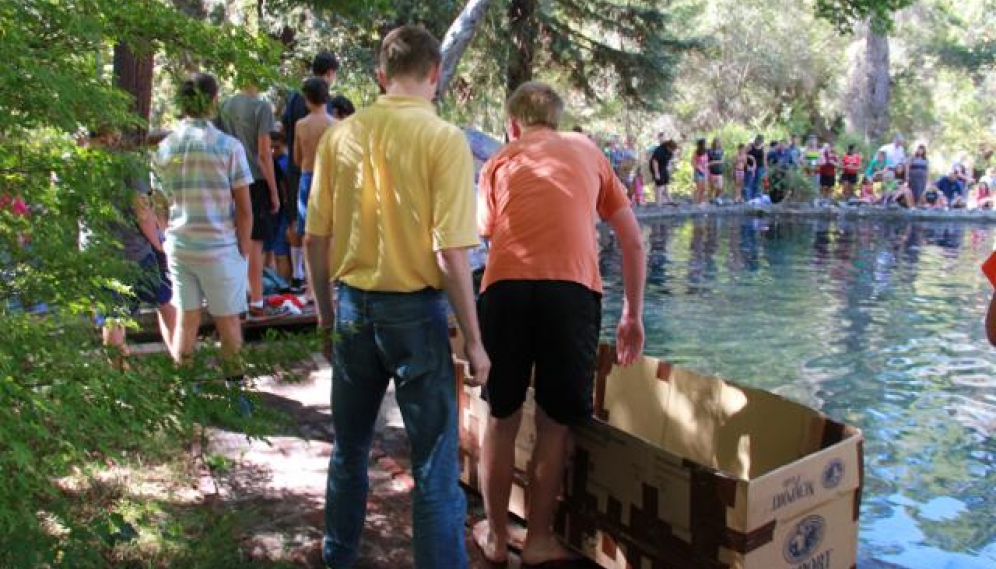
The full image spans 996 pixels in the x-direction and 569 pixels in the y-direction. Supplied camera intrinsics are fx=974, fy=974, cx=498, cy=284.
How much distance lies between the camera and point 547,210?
141 inches

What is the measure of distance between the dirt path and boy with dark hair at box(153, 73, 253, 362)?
1.96 feet

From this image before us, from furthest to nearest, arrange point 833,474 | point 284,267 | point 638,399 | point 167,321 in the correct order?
point 284,267, point 167,321, point 638,399, point 833,474

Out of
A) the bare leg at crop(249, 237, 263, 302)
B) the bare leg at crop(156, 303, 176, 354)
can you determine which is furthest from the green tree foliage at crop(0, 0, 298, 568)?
the bare leg at crop(249, 237, 263, 302)

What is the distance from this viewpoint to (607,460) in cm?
353

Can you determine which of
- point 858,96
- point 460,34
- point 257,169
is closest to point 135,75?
point 257,169

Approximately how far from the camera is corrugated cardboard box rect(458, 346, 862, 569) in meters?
3.04

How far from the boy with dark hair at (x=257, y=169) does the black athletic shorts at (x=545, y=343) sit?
3.68m

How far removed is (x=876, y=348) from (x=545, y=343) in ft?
19.9

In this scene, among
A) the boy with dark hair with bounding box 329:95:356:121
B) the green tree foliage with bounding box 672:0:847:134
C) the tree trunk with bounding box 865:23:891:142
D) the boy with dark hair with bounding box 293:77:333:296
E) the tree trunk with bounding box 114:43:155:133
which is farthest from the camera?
the green tree foliage with bounding box 672:0:847:134

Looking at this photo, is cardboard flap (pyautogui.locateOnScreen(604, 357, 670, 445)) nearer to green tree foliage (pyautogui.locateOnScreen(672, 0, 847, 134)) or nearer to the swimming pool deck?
the swimming pool deck

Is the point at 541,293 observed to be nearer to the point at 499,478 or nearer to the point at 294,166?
the point at 499,478

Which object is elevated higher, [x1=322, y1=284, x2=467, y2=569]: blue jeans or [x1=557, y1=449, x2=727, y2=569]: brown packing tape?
[x1=322, y1=284, x2=467, y2=569]: blue jeans

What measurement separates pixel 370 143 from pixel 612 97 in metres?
19.2

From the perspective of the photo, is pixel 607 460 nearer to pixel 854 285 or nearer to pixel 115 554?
pixel 115 554
